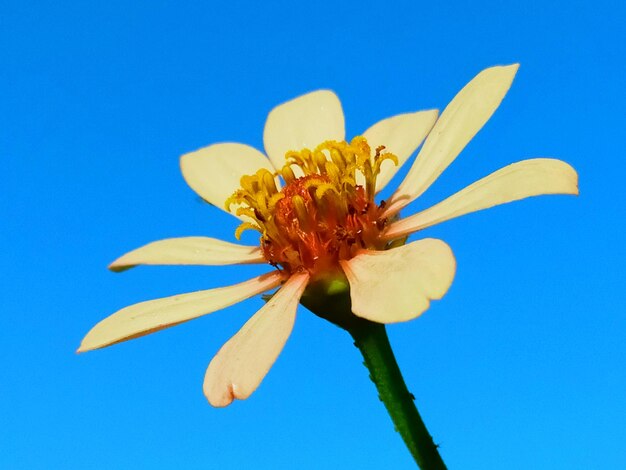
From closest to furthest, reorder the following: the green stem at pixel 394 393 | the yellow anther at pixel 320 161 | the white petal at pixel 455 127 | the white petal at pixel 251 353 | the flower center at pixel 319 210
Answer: the white petal at pixel 251 353, the green stem at pixel 394 393, the flower center at pixel 319 210, the white petal at pixel 455 127, the yellow anther at pixel 320 161

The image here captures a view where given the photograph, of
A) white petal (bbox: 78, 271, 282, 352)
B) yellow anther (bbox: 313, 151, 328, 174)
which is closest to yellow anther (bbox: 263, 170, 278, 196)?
yellow anther (bbox: 313, 151, 328, 174)

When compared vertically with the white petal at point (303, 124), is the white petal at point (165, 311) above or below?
below

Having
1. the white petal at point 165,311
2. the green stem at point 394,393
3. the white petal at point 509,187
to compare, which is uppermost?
the white petal at point 165,311

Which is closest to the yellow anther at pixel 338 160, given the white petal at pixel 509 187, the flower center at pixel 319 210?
the flower center at pixel 319 210

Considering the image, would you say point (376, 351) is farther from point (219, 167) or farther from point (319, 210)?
point (219, 167)

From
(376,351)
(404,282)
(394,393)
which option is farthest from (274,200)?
(404,282)

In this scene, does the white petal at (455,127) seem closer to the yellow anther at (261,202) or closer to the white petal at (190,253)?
the yellow anther at (261,202)

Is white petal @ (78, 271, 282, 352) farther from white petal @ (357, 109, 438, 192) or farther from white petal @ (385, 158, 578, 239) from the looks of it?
white petal @ (357, 109, 438, 192)
